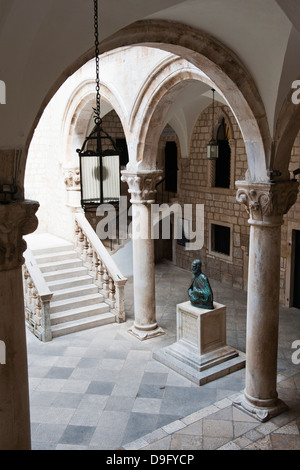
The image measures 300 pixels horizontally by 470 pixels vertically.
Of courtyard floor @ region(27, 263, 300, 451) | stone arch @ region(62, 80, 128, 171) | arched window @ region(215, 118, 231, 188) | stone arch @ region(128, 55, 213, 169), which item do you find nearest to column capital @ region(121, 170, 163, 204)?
stone arch @ region(128, 55, 213, 169)

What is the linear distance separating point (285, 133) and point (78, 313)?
539 centimetres

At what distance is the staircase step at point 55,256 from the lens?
9898 mm

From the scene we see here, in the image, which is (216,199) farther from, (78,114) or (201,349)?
(201,349)

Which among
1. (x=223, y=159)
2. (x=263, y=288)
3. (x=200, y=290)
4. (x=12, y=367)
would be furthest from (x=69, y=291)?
(x=12, y=367)

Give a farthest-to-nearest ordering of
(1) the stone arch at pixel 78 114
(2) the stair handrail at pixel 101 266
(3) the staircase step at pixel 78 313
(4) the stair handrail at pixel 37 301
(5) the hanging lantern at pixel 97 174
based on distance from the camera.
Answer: (2) the stair handrail at pixel 101 266 → (1) the stone arch at pixel 78 114 → (3) the staircase step at pixel 78 313 → (4) the stair handrail at pixel 37 301 → (5) the hanging lantern at pixel 97 174

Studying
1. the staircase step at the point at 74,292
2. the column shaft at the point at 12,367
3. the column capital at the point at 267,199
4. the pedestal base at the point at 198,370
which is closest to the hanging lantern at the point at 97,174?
the column shaft at the point at 12,367

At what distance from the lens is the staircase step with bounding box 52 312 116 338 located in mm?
8649

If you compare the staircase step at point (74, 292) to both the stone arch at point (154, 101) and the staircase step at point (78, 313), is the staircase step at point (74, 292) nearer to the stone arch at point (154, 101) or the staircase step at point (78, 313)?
the staircase step at point (78, 313)

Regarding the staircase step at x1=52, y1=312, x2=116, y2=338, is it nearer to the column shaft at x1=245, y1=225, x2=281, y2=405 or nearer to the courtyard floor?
the courtyard floor

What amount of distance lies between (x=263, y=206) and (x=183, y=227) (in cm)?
801

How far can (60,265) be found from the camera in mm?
9953

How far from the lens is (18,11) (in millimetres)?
2928

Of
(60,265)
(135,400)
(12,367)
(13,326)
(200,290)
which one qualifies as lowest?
(135,400)

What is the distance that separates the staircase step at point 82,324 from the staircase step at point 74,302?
329 millimetres
